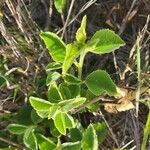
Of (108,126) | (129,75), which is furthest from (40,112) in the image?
(129,75)

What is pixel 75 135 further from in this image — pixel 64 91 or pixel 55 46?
pixel 55 46

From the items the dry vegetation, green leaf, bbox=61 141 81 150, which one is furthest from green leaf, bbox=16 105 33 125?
green leaf, bbox=61 141 81 150

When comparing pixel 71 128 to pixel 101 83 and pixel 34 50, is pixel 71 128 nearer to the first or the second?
pixel 101 83

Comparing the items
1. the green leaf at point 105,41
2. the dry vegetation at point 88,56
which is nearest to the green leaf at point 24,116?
the dry vegetation at point 88,56

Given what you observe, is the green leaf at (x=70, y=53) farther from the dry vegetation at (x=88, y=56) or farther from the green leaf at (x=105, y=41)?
the dry vegetation at (x=88, y=56)

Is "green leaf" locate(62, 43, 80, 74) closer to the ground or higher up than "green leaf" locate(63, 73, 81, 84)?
higher up

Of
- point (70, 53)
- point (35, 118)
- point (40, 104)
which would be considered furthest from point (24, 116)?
point (70, 53)

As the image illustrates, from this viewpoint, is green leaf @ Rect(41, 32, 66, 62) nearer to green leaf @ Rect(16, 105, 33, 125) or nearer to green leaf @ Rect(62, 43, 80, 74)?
green leaf @ Rect(62, 43, 80, 74)
